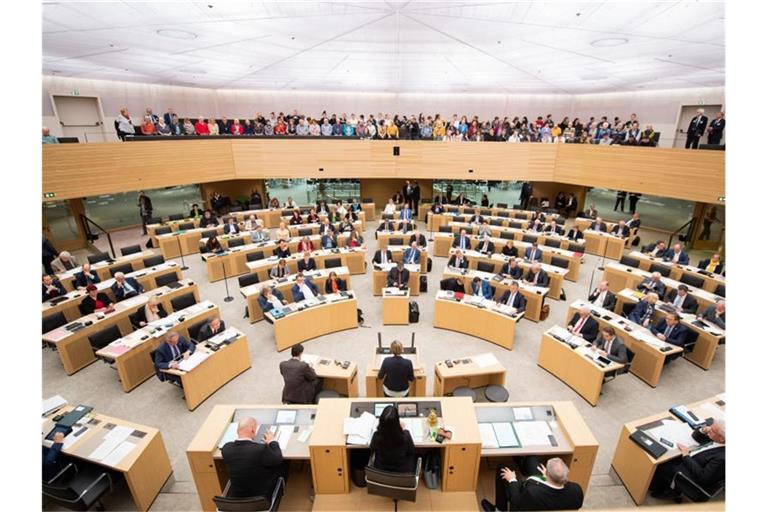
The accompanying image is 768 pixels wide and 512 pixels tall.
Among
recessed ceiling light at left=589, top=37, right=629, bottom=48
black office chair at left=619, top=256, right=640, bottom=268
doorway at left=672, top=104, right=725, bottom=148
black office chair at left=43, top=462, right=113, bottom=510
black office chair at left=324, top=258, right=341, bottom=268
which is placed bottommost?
black office chair at left=43, top=462, right=113, bottom=510

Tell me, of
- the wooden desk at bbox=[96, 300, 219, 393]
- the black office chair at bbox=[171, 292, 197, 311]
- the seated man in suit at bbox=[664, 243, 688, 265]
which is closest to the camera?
the wooden desk at bbox=[96, 300, 219, 393]

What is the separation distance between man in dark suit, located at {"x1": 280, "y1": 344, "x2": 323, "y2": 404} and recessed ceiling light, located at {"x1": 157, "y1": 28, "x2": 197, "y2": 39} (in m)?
8.82

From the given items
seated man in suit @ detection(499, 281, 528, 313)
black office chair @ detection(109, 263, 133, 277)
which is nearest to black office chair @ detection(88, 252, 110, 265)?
black office chair @ detection(109, 263, 133, 277)

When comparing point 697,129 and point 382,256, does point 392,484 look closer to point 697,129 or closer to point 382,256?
point 382,256

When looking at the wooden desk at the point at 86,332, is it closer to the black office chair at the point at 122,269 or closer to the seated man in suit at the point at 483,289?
the black office chair at the point at 122,269

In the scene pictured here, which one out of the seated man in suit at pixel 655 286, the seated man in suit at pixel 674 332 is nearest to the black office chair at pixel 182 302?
the seated man in suit at pixel 674 332

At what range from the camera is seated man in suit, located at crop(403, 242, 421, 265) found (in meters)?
10.7

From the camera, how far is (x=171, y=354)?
21.1 feet

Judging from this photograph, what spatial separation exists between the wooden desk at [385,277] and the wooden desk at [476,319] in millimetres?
1546

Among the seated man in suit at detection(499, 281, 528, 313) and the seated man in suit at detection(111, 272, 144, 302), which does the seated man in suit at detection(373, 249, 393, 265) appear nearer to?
the seated man in suit at detection(499, 281, 528, 313)

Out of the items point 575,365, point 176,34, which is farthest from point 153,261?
point 575,365

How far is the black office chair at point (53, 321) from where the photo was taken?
24.1 feet

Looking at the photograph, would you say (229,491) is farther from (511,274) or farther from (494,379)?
(511,274)

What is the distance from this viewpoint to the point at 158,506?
464 cm
